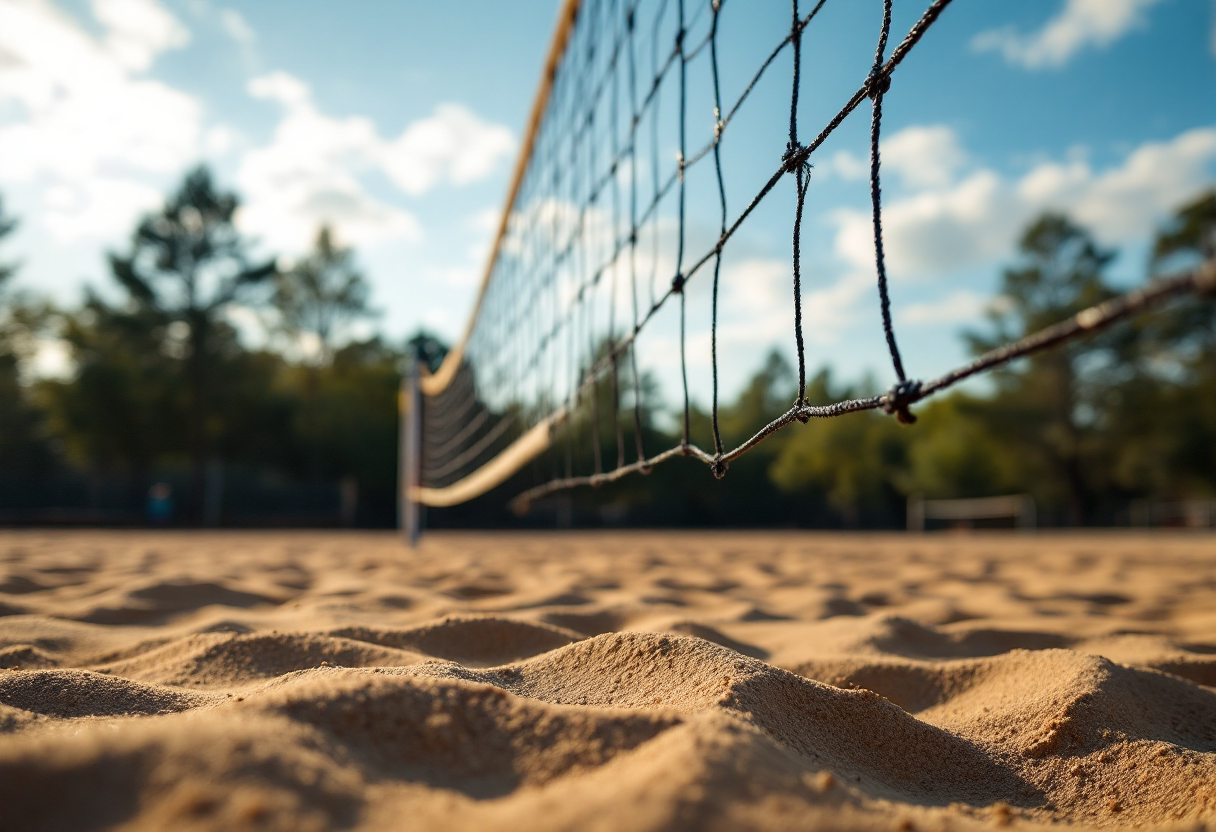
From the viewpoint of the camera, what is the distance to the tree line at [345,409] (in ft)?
66.8

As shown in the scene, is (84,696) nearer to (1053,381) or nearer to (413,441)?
(413,441)

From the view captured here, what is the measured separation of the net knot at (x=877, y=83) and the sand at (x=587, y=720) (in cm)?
85

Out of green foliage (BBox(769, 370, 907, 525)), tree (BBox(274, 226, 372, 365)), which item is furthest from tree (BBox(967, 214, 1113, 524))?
tree (BBox(274, 226, 372, 365))

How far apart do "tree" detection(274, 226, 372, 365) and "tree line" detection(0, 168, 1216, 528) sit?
0.19ft

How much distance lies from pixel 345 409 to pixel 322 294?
387cm

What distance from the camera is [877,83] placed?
4.04 feet

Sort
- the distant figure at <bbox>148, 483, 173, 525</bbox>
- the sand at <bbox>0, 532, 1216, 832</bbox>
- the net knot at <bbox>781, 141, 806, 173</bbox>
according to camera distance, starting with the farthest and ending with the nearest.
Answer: the distant figure at <bbox>148, 483, 173, 525</bbox>, the net knot at <bbox>781, 141, 806, 173</bbox>, the sand at <bbox>0, 532, 1216, 832</bbox>

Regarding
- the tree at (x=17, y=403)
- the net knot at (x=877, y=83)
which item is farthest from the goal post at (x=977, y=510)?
the tree at (x=17, y=403)

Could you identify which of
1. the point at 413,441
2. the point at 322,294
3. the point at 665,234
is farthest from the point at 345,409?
the point at 665,234

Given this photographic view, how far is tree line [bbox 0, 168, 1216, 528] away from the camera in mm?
20375

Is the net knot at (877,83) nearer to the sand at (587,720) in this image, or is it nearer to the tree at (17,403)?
the sand at (587,720)

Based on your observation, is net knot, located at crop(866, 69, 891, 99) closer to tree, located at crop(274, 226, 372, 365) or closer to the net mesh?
the net mesh

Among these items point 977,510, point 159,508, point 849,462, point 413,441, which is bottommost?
point 977,510

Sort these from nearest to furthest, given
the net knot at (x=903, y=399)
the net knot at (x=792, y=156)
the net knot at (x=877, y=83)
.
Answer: the net knot at (x=903, y=399) → the net knot at (x=877, y=83) → the net knot at (x=792, y=156)
